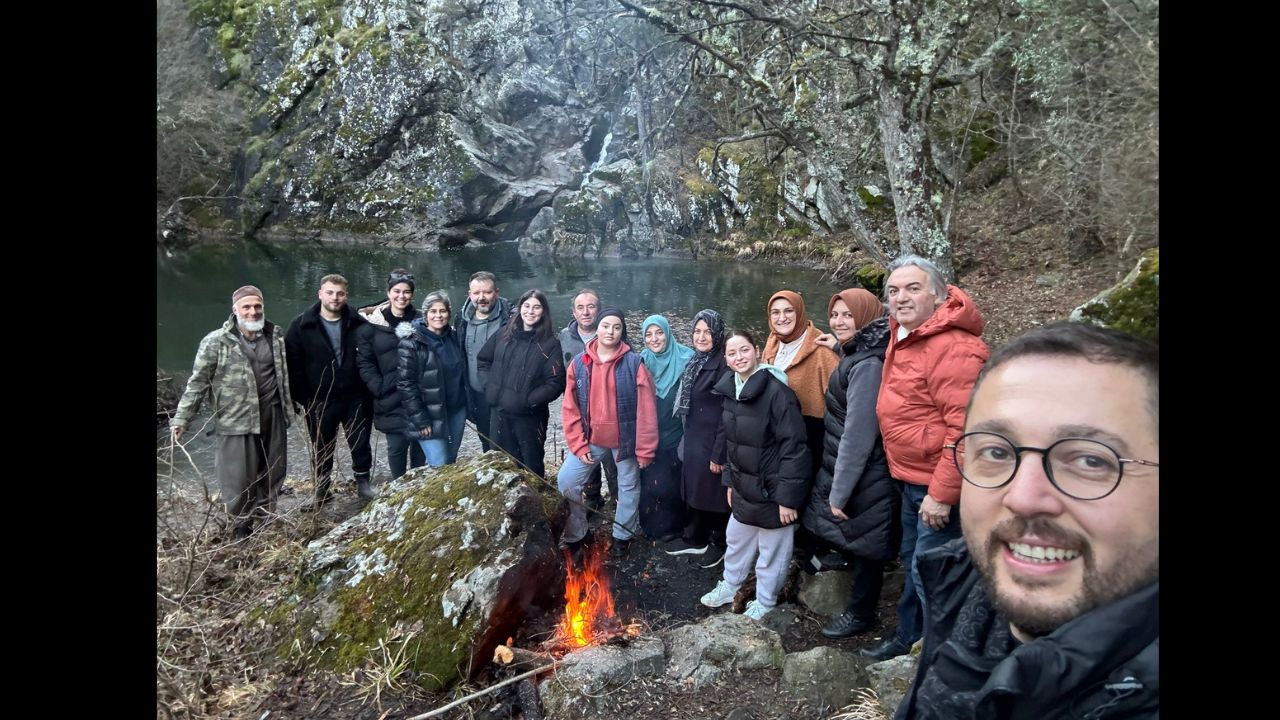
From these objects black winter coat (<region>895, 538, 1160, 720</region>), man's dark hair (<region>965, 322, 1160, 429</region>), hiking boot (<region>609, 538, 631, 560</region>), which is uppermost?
man's dark hair (<region>965, 322, 1160, 429</region>)

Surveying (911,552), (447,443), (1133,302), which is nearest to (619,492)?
(447,443)

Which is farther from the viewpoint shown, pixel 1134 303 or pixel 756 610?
pixel 756 610

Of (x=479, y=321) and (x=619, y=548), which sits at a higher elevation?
(x=479, y=321)

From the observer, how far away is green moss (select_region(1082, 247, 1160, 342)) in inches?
92.5

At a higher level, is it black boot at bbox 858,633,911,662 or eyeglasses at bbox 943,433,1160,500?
eyeglasses at bbox 943,433,1160,500

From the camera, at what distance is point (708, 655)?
3.04 meters

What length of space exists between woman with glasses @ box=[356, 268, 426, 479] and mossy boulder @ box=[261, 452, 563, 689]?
1.14 m

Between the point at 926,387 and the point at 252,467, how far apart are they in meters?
4.15

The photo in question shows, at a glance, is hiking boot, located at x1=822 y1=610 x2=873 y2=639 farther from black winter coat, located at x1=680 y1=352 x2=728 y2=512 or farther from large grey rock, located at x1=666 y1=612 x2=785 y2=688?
black winter coat, located at x1=680 y1=352 x2=728 y2=512

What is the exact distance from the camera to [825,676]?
2766 millimetres

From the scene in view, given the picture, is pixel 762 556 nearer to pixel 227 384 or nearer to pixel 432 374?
pixel 432 374

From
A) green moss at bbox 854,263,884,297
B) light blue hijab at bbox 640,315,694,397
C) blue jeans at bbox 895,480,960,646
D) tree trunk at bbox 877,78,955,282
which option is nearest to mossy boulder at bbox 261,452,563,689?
light blue hijab at bbox 640,315,694,397
